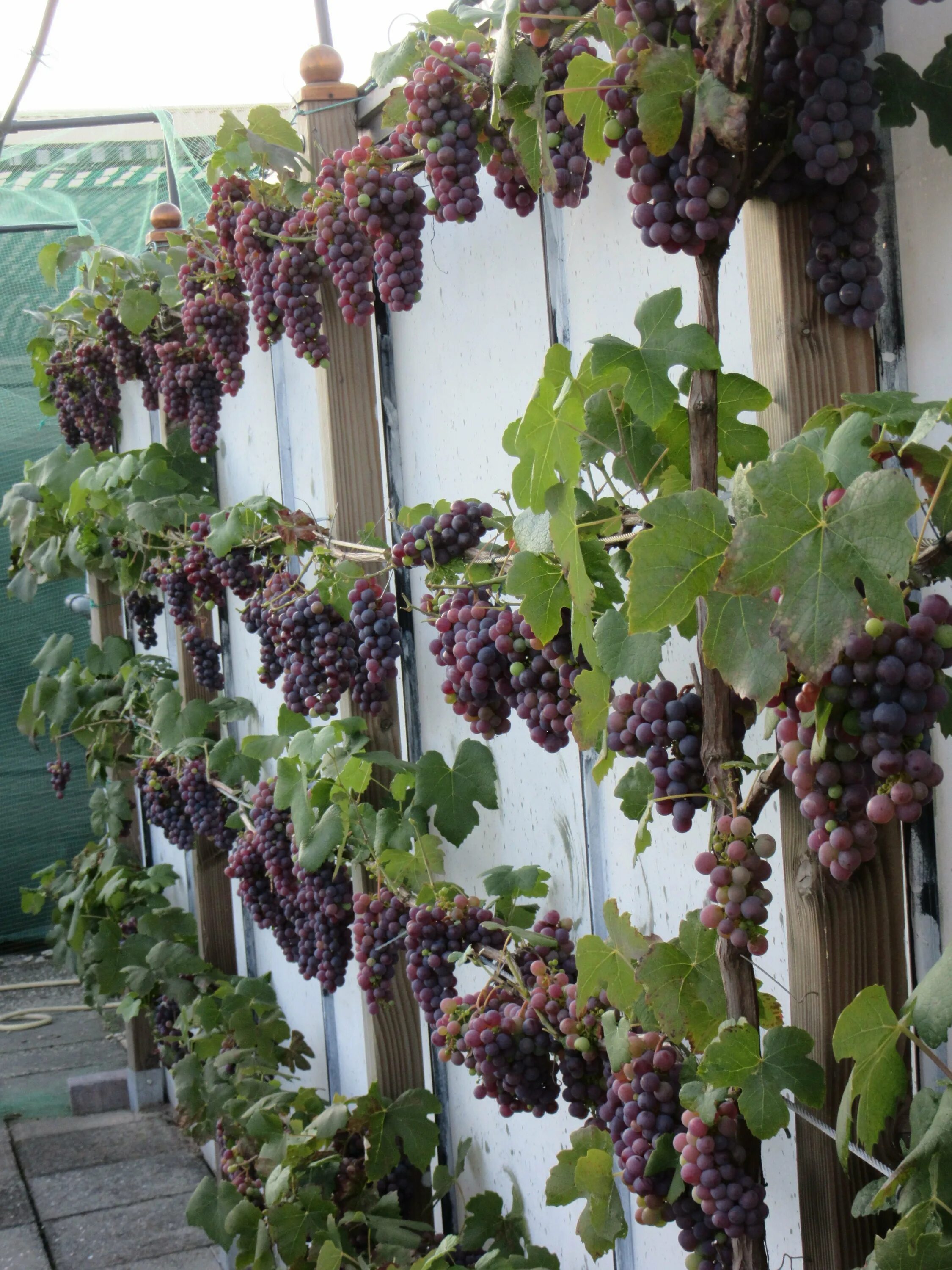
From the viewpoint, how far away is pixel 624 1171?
1235 millimetres

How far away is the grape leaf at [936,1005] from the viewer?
2.94 ft

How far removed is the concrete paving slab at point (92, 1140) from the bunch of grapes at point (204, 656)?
5.21ft

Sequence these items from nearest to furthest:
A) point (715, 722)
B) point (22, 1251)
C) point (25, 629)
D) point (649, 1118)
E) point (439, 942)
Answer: point (715, 722) → point (649, 1118) → point (439, 942) → point (22, 1251) → point (25, 629)

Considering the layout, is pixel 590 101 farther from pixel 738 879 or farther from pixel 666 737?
pixel 738 879

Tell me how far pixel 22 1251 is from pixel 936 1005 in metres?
3.32

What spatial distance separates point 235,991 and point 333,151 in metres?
2.07

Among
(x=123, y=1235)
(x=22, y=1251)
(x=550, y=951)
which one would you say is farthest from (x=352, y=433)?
(x=22, y=1251)

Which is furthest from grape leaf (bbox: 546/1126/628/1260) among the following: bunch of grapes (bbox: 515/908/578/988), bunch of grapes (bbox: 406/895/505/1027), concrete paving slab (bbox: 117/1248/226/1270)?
concrete paving slab (bbox: 117/1248/226/1270)

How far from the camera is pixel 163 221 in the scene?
12.1 ft

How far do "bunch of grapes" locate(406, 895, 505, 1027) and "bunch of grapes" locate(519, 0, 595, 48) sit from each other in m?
1.14

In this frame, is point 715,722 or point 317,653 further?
point 317,653

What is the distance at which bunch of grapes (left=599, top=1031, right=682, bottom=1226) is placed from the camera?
4.02 feet

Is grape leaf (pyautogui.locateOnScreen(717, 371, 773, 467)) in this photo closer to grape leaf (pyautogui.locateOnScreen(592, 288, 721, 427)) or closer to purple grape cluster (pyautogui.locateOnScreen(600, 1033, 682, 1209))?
grape leaf (pyautogui.locateOnScreen(592, 288, 721, 427))

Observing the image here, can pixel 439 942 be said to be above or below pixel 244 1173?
above
